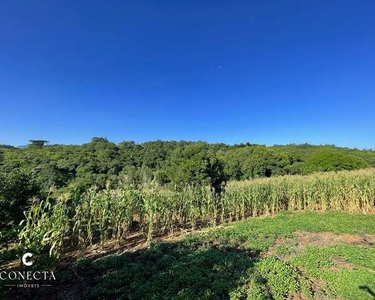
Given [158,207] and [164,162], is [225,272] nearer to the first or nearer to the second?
[158,207]

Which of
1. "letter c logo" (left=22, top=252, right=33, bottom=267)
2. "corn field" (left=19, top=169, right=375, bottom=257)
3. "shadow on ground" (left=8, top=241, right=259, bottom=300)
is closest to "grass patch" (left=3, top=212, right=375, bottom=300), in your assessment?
"shadow on ground" (left=8, top=241, right=259, bottom=300)

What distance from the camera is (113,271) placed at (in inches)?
178

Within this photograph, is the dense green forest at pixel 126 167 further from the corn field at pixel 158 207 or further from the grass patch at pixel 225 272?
the grass patch at pixel 225 272

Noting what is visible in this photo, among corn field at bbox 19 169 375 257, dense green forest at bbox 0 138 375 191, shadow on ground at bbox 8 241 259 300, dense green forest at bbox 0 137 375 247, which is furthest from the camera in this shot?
dense green forest at bbox 0 138 375 191

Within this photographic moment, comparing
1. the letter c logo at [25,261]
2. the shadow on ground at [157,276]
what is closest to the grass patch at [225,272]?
the shadow on ground at [157,276]

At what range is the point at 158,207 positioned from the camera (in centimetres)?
744

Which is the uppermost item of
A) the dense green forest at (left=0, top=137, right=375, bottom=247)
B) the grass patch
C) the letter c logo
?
the dense green forest at (left=0, top=137, right=375, bottom=247)

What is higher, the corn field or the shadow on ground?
the corn field

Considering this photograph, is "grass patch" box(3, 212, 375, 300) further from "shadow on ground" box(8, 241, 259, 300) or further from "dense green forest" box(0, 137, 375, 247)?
Result: "dense green forest" box(0, 137, 375, 247)

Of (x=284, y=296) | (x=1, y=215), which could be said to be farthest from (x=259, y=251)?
(x=1, y=215)

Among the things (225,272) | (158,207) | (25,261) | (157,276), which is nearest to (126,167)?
(158,207)

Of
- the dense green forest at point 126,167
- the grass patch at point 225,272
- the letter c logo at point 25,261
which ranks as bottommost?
the grass patch at point 225,272

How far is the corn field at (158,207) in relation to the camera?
4820mm

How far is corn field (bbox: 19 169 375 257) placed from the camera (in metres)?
4.82
